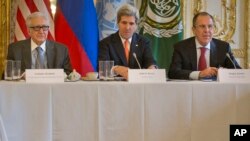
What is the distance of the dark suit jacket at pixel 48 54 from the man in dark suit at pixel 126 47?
33 centimetres

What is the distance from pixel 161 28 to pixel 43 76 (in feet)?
8.71

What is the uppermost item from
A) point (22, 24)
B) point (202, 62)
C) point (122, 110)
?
point (22, 24)

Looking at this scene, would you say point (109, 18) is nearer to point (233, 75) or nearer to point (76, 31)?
point (76, 31)

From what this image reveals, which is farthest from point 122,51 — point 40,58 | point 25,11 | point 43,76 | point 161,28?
point 25,11

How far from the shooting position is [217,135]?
236 cm

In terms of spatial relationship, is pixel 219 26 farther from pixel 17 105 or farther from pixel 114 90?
pixel 17 105

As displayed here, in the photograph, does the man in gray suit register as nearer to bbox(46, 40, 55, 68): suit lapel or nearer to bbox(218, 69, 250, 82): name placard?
bbox(46, 40, 55, 68): suit lapel

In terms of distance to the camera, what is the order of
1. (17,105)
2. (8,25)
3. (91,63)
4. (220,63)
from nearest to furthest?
(17,105) → (220,63) → (91,63) → (8,25)

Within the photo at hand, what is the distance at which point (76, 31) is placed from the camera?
4199 mm

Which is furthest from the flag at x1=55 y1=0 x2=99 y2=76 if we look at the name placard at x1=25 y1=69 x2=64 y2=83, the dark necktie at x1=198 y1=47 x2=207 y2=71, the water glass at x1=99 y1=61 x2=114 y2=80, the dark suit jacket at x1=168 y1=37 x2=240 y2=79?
the name placard at x1=25 y1=69 x2=64 y2=83

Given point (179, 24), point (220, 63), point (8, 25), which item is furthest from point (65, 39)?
point (220, 63)

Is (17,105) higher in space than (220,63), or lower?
lower

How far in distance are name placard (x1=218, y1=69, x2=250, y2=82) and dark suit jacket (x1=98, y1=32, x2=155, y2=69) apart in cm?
89

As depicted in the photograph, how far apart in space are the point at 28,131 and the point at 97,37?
2.23 meters
